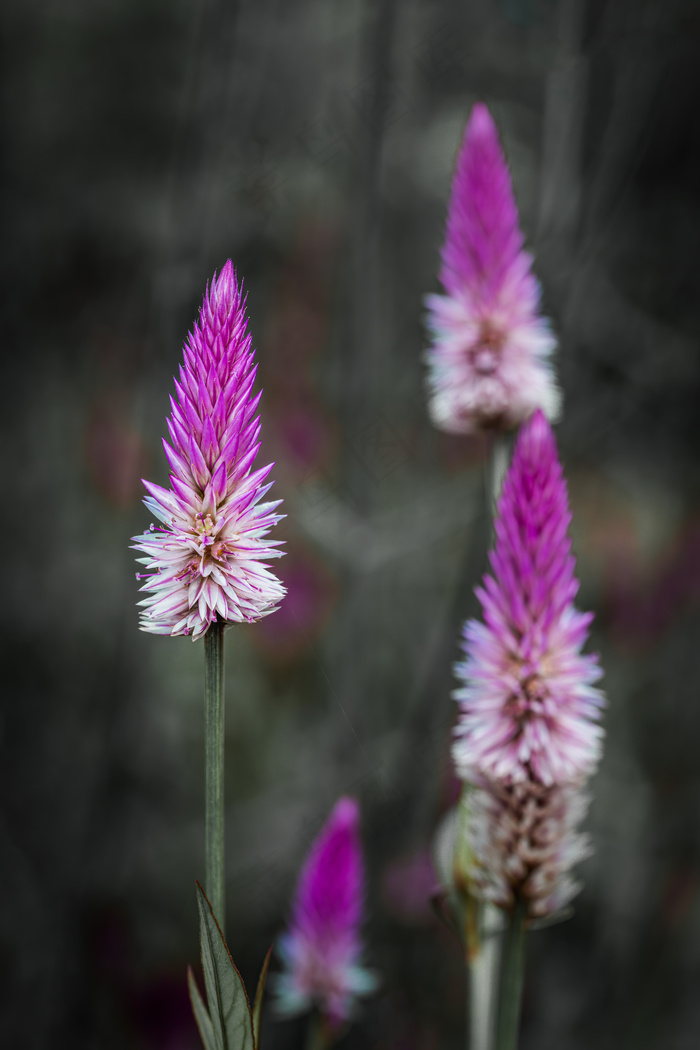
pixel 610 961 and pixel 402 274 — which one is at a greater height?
pixel 402 274

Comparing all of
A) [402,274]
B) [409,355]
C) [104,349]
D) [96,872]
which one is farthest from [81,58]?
[96,872]

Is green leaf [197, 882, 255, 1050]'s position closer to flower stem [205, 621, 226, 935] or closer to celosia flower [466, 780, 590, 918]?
flower stem [205, 621, 226, 935]

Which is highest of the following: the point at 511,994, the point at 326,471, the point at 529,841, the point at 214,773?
the point at 326,471

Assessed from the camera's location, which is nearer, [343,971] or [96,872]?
[343,971]

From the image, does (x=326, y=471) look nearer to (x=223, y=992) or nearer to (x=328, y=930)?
(x=328, y=930)

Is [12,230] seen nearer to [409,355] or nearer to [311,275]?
[311,275]

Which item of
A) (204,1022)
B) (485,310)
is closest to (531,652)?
(204,1022)

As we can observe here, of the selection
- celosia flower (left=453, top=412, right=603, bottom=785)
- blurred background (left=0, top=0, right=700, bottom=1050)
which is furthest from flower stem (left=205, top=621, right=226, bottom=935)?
blurred background (left=0, top=0, right=700, bottom=1050)

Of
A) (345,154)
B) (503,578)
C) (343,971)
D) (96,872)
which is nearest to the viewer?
(503,578)
